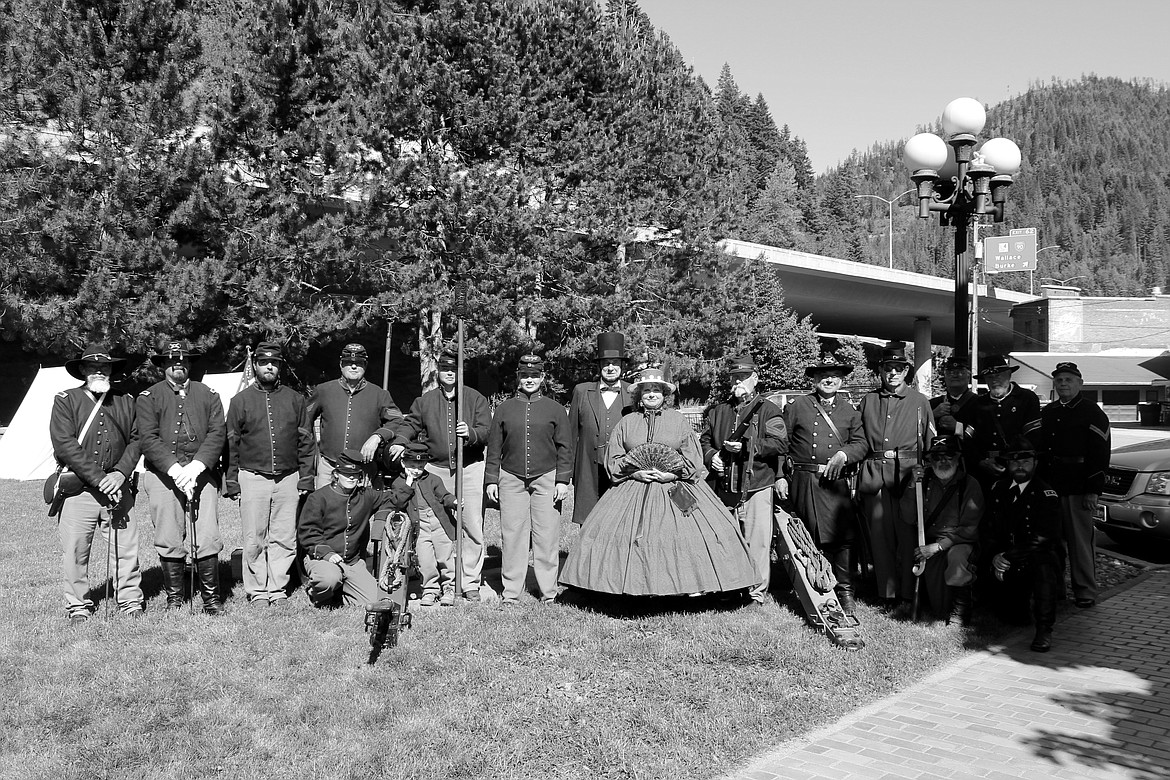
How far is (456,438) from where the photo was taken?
7758 mm

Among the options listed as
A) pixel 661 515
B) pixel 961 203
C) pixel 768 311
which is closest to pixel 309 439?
pixel 661 515

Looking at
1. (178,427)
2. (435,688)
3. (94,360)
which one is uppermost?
(94,360)

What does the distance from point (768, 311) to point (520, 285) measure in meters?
16.3

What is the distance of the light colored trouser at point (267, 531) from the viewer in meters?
7.39

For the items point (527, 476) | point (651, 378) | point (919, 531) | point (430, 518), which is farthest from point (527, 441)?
point (919, 531)

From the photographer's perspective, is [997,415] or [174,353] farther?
[997,415]

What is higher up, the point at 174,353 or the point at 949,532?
the point at 174,353

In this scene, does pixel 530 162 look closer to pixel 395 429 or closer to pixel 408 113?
pixel 408 113

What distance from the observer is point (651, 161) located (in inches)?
887

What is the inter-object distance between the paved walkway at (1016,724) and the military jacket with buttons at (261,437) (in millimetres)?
4603

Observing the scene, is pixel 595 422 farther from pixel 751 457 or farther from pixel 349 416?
pixel 349 416

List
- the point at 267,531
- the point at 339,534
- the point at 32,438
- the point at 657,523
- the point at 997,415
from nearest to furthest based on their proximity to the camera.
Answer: the point at 657,523
the point at 339,534
the point at 267,531
the point at 997,415
the point at 32,438

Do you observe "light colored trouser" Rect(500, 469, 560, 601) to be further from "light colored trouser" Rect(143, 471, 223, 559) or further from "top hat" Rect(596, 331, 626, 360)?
"light colored trouser" Rect(143, 471, 223, 559)

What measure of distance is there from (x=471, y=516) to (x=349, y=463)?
1.11 metres
